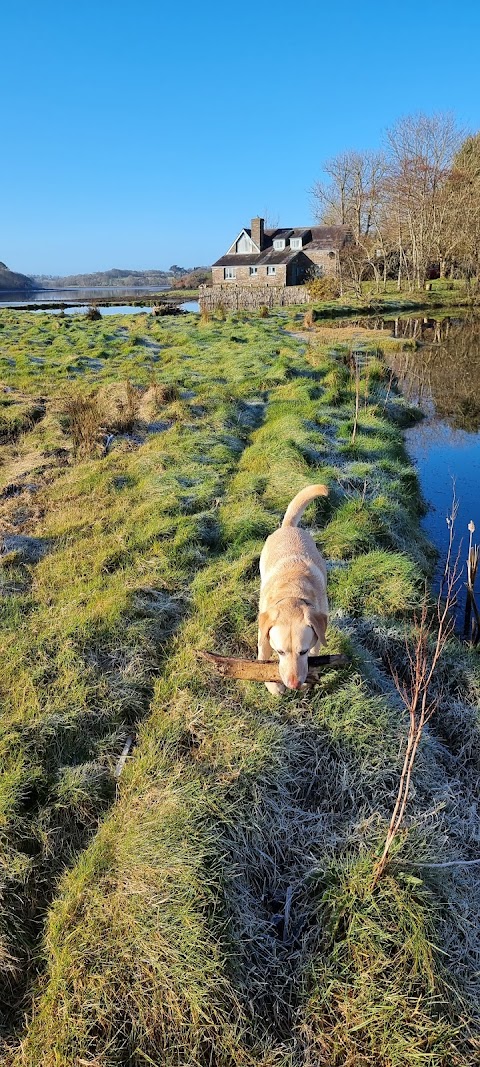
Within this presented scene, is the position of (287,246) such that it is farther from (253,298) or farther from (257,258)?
(253,298)

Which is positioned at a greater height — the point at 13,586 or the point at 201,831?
the point at 13,586

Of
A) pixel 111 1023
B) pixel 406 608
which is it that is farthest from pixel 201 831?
pixel 406 608

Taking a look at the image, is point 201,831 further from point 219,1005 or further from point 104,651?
point 104,651

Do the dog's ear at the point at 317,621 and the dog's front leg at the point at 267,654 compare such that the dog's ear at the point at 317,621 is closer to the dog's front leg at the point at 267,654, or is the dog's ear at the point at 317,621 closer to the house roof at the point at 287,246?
the dog's front leg at the point at 267,654

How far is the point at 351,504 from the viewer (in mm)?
7504

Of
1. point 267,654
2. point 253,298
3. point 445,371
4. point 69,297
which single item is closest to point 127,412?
point 267,654

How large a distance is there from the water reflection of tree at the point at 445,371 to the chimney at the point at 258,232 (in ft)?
128

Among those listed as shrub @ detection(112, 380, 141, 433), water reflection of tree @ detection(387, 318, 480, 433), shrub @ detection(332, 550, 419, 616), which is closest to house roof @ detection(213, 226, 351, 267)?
water reflection of tree @ detection(387, 318, 480, 433)

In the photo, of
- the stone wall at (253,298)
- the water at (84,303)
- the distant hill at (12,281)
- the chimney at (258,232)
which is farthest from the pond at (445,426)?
the distant hill at (12,281)

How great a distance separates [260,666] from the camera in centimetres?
410

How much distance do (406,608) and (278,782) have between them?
2.57m

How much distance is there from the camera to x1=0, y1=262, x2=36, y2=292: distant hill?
136m

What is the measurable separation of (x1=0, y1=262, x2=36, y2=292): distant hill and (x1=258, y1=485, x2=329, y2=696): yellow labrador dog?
5814 inches

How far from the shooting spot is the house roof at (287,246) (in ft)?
196
